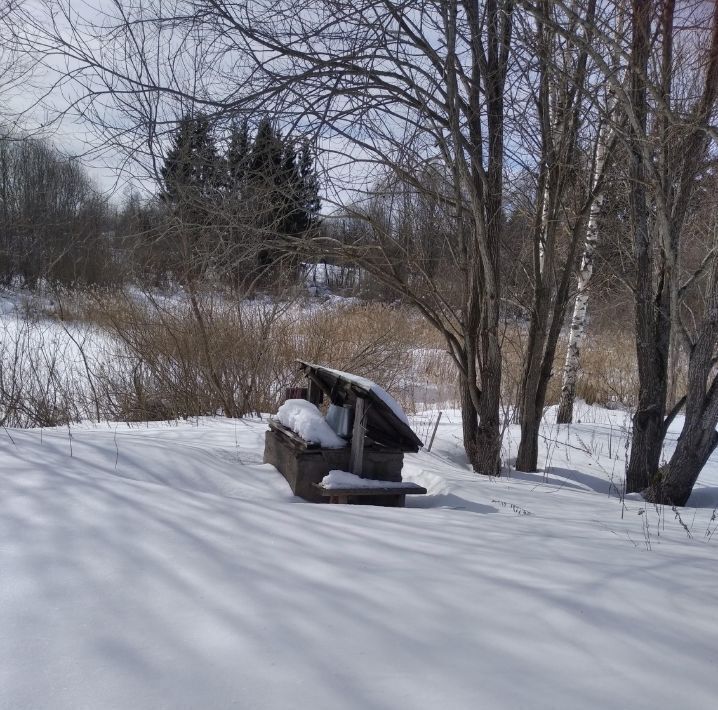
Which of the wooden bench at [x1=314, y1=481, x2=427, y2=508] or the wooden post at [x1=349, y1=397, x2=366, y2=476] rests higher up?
the wooden post at [x1=349, y1=397, x2=366, y2=476]

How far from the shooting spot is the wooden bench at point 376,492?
4.06m

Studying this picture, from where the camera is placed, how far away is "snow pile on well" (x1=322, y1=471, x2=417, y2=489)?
413 cm

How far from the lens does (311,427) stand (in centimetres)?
447

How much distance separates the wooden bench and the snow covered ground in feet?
2.92

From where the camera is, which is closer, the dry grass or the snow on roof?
the snow on roof

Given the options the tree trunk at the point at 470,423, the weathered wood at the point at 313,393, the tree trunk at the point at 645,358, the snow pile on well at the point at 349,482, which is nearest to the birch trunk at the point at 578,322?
the tree trunk at the point at 645,358

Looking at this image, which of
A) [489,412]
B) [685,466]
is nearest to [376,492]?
[489,412]

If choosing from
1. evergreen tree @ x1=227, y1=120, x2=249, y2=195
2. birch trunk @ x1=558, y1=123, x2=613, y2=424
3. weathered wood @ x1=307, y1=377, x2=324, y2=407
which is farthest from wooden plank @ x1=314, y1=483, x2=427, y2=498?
birch trunk @ x1=558, y1=123, x2=613, y2=424

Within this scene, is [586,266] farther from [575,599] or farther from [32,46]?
[575,599]

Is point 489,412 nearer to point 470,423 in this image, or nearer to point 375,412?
point 470,423

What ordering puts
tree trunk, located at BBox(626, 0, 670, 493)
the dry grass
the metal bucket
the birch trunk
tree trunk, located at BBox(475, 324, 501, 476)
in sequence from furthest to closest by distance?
1. the birch trunk
2. the dry grass
3. tree trunk, located at BBox(475, 324, 501, 476)
4. tree trunk, located at BBox(626, 0, 670, 493)
5. the metal bucket

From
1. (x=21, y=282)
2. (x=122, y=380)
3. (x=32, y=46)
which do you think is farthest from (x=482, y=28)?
(x=21, y=282)

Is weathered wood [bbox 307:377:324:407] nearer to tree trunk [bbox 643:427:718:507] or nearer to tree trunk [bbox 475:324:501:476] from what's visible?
tree trunk [bbox 475:324:501:476]

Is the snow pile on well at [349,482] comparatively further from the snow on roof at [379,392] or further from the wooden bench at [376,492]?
the snow on roof at [379,392]
